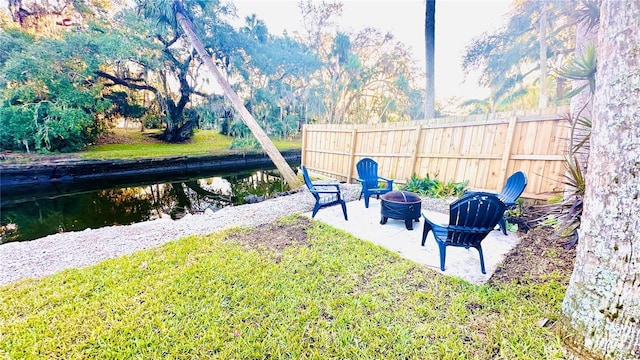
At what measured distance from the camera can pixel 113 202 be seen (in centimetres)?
707

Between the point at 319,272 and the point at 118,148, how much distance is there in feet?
51.1

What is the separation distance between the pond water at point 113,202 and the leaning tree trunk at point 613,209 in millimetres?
6142

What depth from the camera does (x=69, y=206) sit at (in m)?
6.66

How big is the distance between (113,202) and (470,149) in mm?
9058

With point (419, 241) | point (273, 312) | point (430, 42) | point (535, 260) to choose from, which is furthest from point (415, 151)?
point (273, 312)

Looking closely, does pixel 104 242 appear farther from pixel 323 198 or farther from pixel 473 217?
pixel 473 217

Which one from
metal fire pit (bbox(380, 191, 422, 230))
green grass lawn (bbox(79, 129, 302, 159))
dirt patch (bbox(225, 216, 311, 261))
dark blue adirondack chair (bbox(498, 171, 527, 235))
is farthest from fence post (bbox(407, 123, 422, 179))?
green grass lawn (bbox(79, 129, 302, 159))

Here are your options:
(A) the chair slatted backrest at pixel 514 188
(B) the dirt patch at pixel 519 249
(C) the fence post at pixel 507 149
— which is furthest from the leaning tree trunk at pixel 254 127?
(A) the chair slatted backrest at pixel 514 188

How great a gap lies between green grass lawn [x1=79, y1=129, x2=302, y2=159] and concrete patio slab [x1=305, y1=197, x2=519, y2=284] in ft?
37.8

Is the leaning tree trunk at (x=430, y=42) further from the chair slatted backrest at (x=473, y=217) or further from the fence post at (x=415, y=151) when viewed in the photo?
the chair slatted backrest at (x=473, y=217)

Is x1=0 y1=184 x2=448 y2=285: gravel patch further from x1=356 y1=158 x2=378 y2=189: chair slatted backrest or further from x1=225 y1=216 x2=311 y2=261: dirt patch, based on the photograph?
x1=356 y1=158 x2=378 y2=189: chair slatted backrest

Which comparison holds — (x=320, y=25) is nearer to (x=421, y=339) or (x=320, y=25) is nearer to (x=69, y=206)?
(x=69, y=206)

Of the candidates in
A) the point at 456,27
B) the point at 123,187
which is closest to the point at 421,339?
the point at 123,187

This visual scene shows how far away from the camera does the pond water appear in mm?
5344
